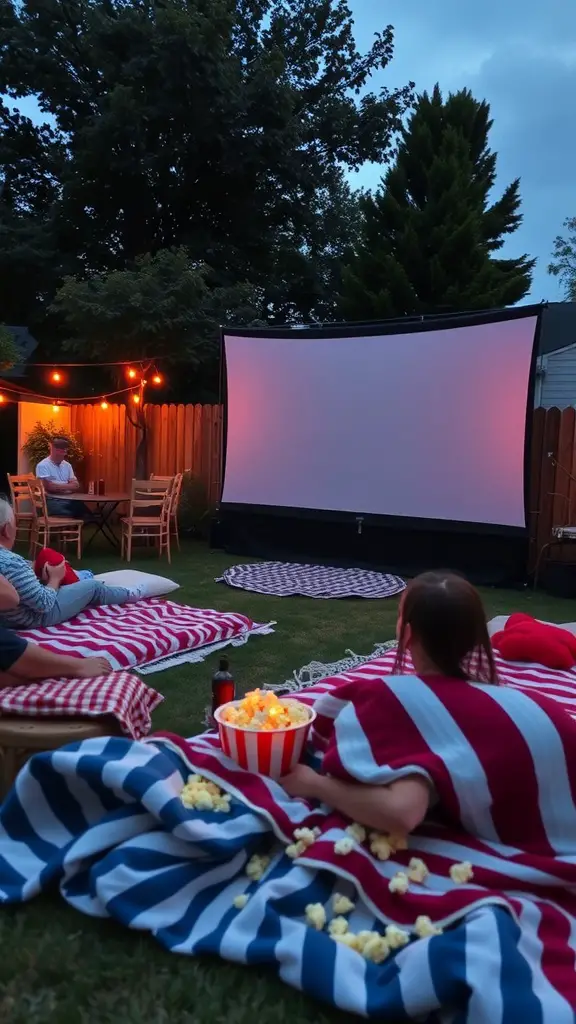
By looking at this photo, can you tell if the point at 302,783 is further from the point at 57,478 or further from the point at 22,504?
the point at 22,504

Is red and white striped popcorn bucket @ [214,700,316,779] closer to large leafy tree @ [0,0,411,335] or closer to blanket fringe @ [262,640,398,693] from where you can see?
blanket fringe @ [262,640,398,693]

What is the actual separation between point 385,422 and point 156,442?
3.87m

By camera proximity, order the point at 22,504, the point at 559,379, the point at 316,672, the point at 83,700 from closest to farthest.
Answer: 1. the point at 83,700
2. the point at 316,672
3. the point at 22,504
4. the point at 559,379

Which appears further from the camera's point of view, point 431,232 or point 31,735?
point 431,232

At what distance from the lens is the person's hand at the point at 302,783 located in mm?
1832

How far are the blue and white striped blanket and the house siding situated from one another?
12.7m

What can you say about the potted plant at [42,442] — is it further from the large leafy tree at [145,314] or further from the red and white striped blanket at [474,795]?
the red and white striped blanket at [474,795]

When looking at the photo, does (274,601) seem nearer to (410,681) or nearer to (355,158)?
(410,681)

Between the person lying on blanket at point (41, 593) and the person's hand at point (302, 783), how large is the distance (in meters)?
1.87

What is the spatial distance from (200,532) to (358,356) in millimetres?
3238

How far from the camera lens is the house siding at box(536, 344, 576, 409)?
13.5m

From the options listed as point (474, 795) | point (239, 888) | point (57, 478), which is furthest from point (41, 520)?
point (474, 795)

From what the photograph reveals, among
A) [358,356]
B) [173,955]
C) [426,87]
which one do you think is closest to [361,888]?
[173,955]

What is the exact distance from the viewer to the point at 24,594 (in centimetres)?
366
